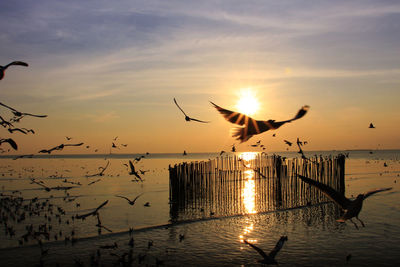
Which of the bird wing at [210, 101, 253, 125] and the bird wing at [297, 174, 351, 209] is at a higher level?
the bird wing at [210, 101, 253, 125]

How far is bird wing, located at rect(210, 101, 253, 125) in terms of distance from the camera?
102 inches

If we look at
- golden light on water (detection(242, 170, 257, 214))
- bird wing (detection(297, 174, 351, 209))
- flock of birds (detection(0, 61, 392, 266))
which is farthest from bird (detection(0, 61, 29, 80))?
golden light on water (detection(242, 170, 257, 214))

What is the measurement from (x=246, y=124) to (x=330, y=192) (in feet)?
4.34

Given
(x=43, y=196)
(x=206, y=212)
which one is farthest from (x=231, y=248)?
(x=43, y=196)

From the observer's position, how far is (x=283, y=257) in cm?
1050

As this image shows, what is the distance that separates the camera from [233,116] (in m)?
2.63

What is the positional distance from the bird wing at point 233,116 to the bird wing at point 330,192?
0.87 meters

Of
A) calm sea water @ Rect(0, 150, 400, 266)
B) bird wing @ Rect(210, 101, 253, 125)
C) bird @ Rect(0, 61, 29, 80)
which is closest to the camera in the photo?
bird @ Rect(0, 61, 29, 80)

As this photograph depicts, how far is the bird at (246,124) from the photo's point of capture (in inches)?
103

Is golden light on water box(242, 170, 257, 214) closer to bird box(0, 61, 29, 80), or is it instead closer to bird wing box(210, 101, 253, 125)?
bird wing box(210, 101, 253, 125)

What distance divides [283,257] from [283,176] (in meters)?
9.91

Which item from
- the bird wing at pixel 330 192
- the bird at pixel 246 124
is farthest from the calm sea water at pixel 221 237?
the bird at pixel 246 124

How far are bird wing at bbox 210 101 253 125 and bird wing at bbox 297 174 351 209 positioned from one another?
0.87 metres

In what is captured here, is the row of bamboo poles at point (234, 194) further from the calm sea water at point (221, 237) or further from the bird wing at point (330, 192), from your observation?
the bird wing at point (330, 192)
